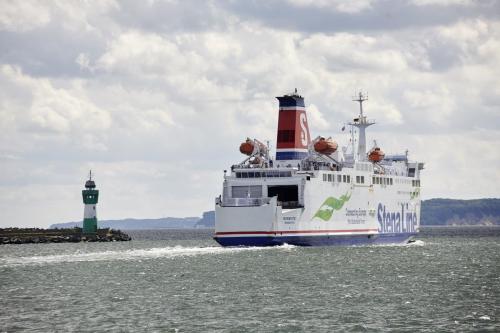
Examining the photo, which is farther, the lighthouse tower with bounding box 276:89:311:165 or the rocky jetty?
the rocky jetty

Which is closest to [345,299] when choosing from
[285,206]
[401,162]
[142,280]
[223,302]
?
[223,302]

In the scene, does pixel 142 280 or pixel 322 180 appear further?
pixel 322 180

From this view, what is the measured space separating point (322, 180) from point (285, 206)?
193 inches

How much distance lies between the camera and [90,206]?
12675 cm

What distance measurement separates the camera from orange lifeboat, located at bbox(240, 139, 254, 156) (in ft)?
257

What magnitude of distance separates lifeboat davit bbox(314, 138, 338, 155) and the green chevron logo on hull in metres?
3.86

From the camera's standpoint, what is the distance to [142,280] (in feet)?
172

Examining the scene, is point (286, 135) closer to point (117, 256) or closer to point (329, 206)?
point (329, 206)

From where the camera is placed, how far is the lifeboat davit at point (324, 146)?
7862 centimetres

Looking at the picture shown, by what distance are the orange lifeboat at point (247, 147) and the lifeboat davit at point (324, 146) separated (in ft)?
17.3

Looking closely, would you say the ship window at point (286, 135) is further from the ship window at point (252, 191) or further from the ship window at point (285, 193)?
the ship window at point (252, 191)

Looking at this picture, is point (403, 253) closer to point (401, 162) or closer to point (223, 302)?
point (401, 162)

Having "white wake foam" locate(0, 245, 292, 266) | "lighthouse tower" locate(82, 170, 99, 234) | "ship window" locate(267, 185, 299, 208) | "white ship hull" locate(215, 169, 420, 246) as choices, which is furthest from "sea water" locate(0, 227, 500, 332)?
"lighthouse tower" locate(82, 170, 99, 234)

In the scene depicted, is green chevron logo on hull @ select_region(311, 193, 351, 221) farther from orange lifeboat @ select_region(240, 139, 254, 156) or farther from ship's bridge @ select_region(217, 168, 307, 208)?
orange lifeboat @ select_region(240, 139, 254, 156)
